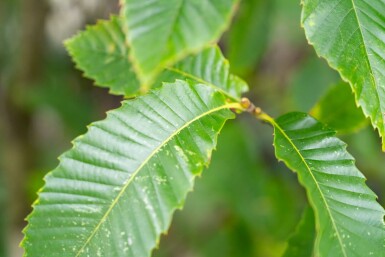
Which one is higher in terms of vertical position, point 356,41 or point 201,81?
point 201,81

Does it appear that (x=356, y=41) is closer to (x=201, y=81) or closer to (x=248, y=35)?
(x=201, y=81)

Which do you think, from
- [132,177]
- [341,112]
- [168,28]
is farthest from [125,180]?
[341,112]

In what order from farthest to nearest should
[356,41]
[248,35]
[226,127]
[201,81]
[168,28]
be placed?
[226,127] → [248,35] → [201,81] → [356,41] → [168,28]

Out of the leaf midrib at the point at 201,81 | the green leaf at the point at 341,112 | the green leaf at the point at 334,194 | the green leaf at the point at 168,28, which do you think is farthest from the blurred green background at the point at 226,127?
the green leaf at the point at 168,28

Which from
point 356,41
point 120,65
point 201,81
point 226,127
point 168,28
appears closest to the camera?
point 168,28

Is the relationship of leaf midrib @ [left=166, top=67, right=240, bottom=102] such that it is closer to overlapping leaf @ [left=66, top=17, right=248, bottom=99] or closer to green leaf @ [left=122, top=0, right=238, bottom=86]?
overlapping leaf @ [left=66, top=17, right=248, bottom=99]

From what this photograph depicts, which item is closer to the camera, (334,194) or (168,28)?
(168,28)
